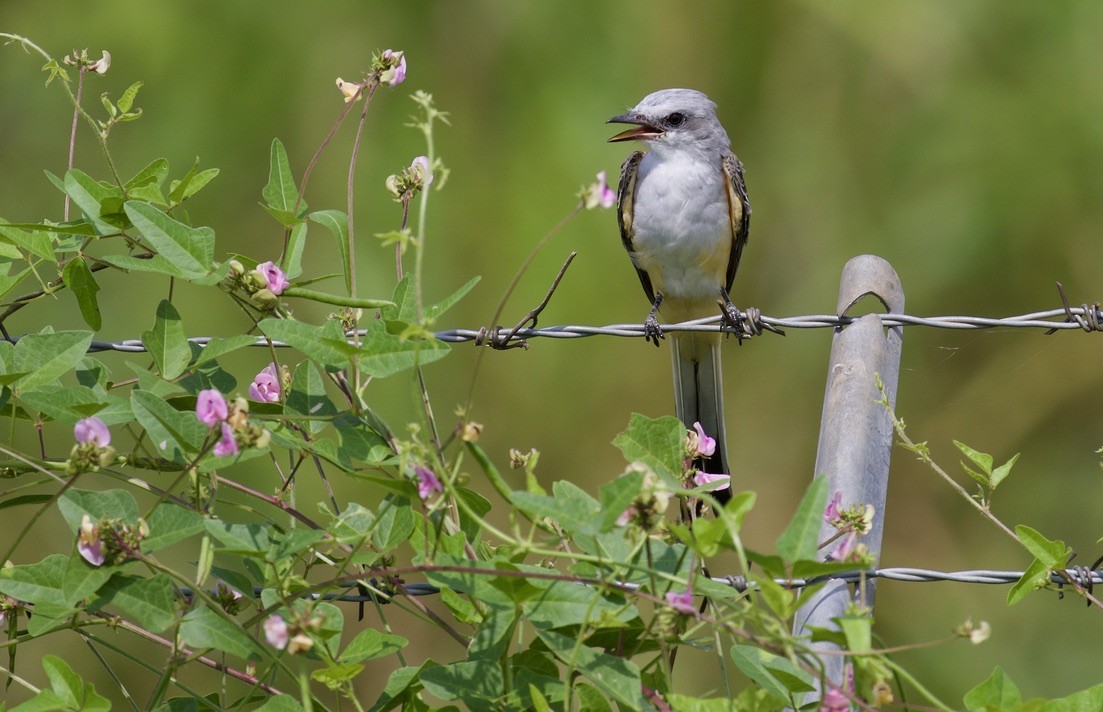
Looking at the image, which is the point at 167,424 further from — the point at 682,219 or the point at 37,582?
the point at 682,219

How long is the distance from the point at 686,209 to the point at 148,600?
384 cm

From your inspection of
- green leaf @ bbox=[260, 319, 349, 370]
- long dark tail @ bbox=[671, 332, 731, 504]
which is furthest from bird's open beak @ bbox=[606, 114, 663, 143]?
green leaf @ bbox=[260, 319, 349, 370]

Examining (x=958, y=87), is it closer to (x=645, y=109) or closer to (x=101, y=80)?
(x=645, y=109)

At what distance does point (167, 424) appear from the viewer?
216cm

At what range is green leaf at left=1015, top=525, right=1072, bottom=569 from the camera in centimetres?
260

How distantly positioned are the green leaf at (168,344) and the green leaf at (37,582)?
0.47 metres

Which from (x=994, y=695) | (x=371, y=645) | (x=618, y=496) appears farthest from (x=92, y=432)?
(x=994, y=695)

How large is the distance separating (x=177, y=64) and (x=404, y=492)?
6.45m

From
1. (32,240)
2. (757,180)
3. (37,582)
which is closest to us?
(37,582)

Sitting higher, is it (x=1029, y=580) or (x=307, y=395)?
(x=1029, y=580)

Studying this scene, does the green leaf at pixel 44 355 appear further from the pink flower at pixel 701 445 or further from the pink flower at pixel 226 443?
the pink flower at pixel 701 445

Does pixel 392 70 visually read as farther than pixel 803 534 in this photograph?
Yes

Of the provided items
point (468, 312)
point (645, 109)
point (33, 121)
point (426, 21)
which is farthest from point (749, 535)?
point (33, 121)

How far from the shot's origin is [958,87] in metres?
8.20
